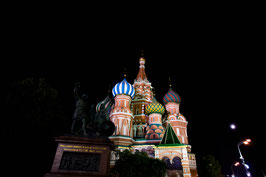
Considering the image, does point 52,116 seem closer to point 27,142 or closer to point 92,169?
point 27,142

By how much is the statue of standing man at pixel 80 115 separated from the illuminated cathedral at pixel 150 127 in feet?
29.7

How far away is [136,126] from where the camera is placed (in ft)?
103

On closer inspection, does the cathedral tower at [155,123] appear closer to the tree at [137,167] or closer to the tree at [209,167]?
the tree at [137,167]

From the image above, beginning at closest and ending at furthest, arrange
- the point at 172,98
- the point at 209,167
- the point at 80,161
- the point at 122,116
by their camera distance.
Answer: the point at 80,161
the point at 122,116
the point at 172,98
the point at 209,167

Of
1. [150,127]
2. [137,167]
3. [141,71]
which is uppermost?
[141,71]

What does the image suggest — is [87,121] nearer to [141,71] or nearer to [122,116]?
[122,116]

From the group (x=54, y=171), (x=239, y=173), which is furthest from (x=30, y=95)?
(x=239, y=173)

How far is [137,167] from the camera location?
13.2m

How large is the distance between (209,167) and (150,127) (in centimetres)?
1558

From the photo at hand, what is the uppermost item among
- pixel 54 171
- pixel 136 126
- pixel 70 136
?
pixel 136 126

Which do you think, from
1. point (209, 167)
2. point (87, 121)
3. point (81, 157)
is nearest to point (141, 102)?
point (209, 167)

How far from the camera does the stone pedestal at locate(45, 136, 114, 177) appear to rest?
839 cm

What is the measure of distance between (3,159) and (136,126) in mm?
22098

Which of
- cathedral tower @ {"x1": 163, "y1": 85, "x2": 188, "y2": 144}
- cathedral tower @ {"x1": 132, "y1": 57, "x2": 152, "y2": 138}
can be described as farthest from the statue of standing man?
cathedral tower @ {"x1": 132, "y1": 57, "x2": 152, "y2": 138}
